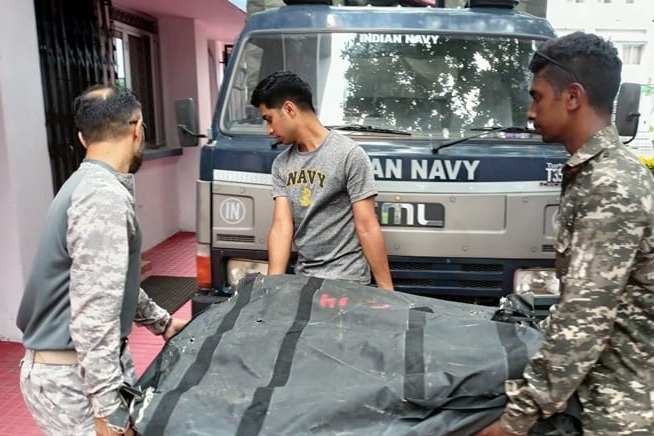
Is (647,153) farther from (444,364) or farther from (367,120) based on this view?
(444,364)

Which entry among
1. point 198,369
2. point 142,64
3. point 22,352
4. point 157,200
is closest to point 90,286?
point 198,369

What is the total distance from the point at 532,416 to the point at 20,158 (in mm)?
3973

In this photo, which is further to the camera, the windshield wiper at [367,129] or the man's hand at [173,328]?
the windshield wiper at [367,129]

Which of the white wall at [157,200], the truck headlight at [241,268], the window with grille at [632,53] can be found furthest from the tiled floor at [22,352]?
the window with grille at [632,53]

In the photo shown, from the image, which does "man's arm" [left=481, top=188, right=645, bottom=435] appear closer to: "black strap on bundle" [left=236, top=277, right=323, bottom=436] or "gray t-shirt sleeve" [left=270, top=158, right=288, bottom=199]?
"black strap on bundle" [left=236, top=277, right=323, bottom=436]

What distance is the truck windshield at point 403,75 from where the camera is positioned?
3359 millimetres

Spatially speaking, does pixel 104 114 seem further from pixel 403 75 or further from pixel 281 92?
pixel 403 75

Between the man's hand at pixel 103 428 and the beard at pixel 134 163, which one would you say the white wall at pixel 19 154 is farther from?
the man's hand at pixel 103 428

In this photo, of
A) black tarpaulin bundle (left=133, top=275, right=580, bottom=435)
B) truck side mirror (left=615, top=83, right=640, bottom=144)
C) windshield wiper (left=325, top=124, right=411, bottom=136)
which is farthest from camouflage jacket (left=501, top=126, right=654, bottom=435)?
truck side mirror (left=615, top=83, right=640, bottom=144)

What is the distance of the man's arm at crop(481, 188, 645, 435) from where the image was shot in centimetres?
146

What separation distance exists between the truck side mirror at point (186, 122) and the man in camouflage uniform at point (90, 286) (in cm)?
157

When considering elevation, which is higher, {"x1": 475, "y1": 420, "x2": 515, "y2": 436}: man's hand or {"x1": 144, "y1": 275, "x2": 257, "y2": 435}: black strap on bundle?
{"x1": 144, "y1": 275, "x2": 257, "y2": 435}: black strap on bundle

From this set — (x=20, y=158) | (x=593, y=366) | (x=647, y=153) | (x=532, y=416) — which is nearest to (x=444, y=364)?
(x=532, y=416)

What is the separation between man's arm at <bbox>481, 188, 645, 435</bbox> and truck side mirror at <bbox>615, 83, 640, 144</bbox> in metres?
2.11
